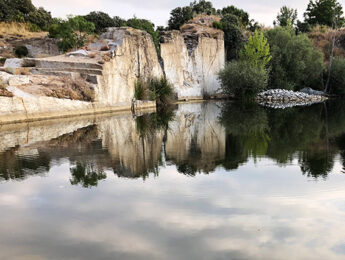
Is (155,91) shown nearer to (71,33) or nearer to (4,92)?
(71,33)

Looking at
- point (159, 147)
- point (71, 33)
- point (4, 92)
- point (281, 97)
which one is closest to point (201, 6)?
point (281, 97)

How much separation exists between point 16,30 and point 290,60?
26.1 meters

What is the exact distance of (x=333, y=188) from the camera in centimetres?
613

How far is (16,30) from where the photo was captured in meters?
35.4

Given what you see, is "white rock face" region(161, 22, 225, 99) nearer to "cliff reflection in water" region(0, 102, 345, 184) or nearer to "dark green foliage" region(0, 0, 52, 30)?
"dark green foliage" region(0, 0, 52, 30)

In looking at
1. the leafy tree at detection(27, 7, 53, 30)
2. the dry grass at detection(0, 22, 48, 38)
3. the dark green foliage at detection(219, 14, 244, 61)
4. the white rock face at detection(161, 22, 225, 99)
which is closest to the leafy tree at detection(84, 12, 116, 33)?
the leafy tree at detection(27, 7, 53, 30)

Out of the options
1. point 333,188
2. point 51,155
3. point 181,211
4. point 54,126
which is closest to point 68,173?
point 51,155

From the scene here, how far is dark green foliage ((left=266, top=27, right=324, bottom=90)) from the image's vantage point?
35312 mm

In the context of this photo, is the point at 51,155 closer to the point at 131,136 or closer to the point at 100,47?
the point at 131,136

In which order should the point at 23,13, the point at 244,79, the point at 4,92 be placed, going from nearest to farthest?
the point at 4,92 < the point at 244,79 < the point at 23,13

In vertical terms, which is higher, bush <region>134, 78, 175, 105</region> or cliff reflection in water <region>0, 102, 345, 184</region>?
bush <region>134, 78, 175, 105</region>

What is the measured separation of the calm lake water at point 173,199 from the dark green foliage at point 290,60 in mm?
25389

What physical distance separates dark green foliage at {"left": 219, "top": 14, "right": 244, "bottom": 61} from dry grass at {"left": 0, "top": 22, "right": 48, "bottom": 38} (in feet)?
61.3

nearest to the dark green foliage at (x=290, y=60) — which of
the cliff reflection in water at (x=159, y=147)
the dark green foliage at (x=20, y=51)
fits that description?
the cliff reflection in water at (x=159, y=147)
